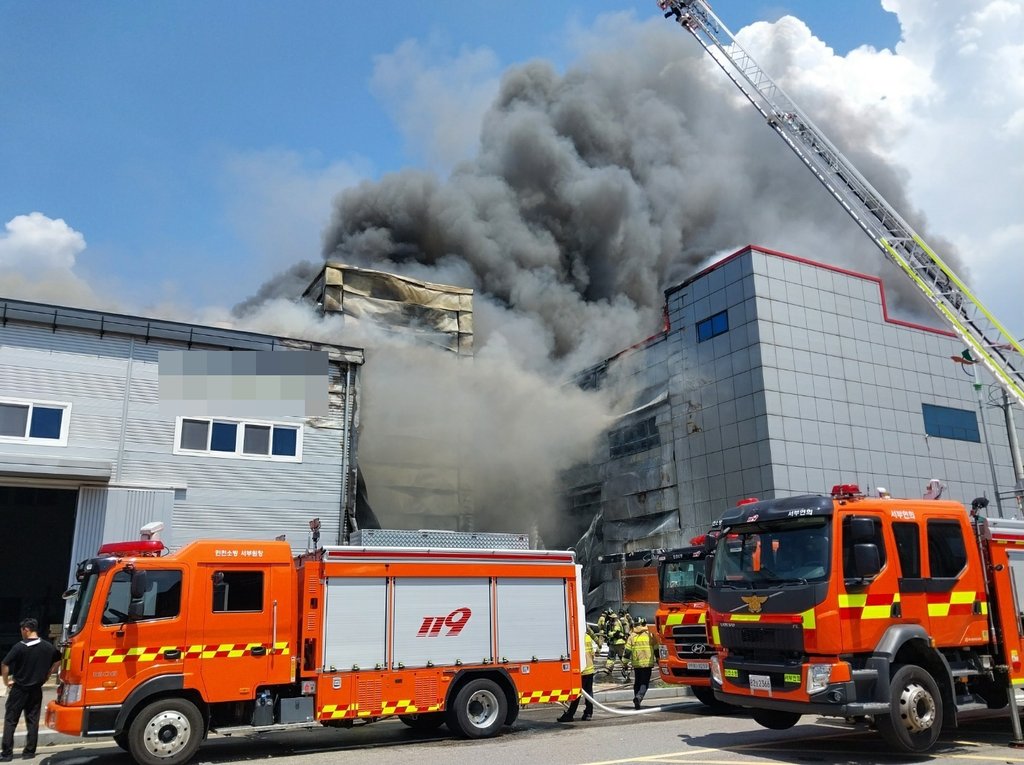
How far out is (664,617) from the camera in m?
11.0

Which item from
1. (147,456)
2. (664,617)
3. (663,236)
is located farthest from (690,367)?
(663,236)

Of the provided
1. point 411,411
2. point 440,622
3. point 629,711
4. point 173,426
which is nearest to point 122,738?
point 440,622

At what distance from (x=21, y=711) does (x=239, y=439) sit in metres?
8.03

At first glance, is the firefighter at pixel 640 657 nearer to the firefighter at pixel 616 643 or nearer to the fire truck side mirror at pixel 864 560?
the firefighter at pixel 616 643

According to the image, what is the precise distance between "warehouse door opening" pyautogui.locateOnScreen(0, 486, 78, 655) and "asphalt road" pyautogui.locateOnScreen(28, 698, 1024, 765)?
52.3ft

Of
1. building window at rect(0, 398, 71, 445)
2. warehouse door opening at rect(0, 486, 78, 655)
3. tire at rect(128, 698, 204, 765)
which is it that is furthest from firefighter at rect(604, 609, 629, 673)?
warehouse door opening at rect(0, 486, 78, 655)

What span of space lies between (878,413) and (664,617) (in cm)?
1213

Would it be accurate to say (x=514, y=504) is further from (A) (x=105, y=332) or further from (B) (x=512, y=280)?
(A) (x=105, y=332)

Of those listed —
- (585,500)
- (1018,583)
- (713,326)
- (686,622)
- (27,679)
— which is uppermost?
(713,326)

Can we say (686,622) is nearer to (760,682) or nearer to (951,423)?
(760,682)

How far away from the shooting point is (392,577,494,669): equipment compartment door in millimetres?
8289

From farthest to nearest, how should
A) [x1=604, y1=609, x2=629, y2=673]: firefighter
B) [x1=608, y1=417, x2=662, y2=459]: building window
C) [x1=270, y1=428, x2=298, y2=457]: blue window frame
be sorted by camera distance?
[x1=608, y1=417, x2=662, y2=459]: building window → [x1=270, y1=428, x2=298, y2=457]: blue window frame → [x1=604, y1=609, x2=629, y2=673]: firefighter

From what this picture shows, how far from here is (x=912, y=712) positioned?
21.3 feet

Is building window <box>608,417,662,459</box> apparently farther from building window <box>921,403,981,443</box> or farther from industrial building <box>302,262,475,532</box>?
building window <box>921,403,981,443</box>
